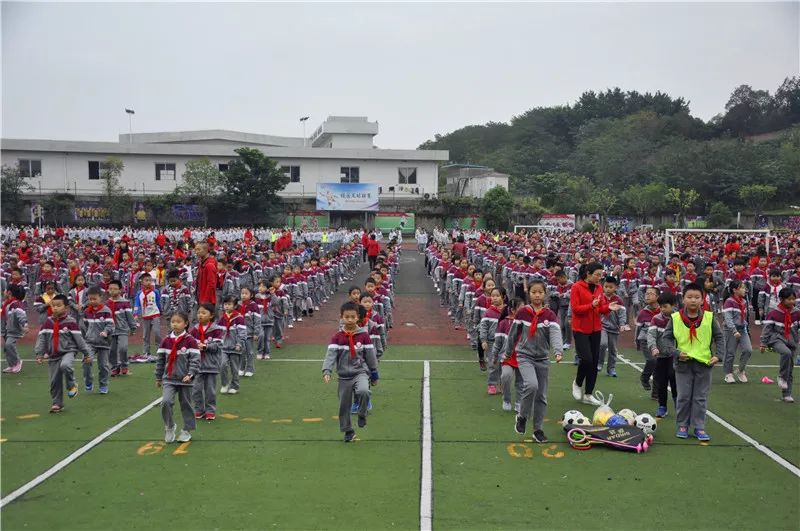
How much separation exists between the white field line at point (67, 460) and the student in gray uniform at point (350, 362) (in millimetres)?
2871

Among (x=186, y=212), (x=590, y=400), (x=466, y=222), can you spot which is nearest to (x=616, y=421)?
(x=590, y=400)

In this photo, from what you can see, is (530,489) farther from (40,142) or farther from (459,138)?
(459,138)

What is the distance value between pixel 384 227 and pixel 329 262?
30114mm

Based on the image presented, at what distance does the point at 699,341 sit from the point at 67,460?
7379 mm

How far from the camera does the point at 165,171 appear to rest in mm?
56125

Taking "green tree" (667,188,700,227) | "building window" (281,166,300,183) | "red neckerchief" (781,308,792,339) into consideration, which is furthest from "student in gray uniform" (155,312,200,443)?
"green tree" (667,188,700,227)

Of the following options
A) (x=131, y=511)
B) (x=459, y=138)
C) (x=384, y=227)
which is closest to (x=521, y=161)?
(x=459, y=138)

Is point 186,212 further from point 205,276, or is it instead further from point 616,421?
point 616,421

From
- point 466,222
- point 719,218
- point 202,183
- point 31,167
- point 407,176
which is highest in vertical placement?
point 31,167

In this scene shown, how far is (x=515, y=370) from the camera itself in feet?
30.9

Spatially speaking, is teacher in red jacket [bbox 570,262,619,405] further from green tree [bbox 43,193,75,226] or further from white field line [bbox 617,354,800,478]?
green tree [bbox 43,193,75,226]

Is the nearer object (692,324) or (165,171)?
(692,324)

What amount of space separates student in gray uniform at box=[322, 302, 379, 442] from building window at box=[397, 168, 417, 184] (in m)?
51.2

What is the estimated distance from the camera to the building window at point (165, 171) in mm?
56000
